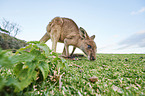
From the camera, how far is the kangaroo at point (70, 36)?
410 cm

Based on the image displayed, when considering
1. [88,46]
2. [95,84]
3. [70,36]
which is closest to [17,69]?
[95,84]

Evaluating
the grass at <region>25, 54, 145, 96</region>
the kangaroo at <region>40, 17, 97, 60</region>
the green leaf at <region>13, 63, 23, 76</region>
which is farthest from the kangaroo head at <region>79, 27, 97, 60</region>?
the green leaf at <region>13, 63, 23, 76</region>

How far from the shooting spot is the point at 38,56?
94 cm

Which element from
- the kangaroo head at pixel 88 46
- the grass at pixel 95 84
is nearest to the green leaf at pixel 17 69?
the grass at pixel 95 84

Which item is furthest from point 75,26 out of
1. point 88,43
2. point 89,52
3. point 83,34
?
point 89,52

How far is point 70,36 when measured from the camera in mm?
4770

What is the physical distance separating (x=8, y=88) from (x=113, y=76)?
6.02ft

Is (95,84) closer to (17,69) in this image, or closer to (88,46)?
(17,69)

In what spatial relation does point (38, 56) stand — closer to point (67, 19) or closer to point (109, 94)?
point (109, 94)

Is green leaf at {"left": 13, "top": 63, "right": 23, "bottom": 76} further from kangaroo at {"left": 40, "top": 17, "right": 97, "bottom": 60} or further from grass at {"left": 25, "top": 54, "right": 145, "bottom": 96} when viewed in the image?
kangaroo at {"left": 40, "top": 17, "right": 97, "bottom": 60}

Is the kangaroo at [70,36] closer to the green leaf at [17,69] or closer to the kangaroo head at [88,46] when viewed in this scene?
the kangaroo head at [88,46]

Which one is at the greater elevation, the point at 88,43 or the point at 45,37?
the point at 45,37

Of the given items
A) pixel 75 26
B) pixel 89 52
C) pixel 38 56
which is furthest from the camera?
pixel 75 26

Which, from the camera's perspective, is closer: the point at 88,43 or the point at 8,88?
the point at 8,88
